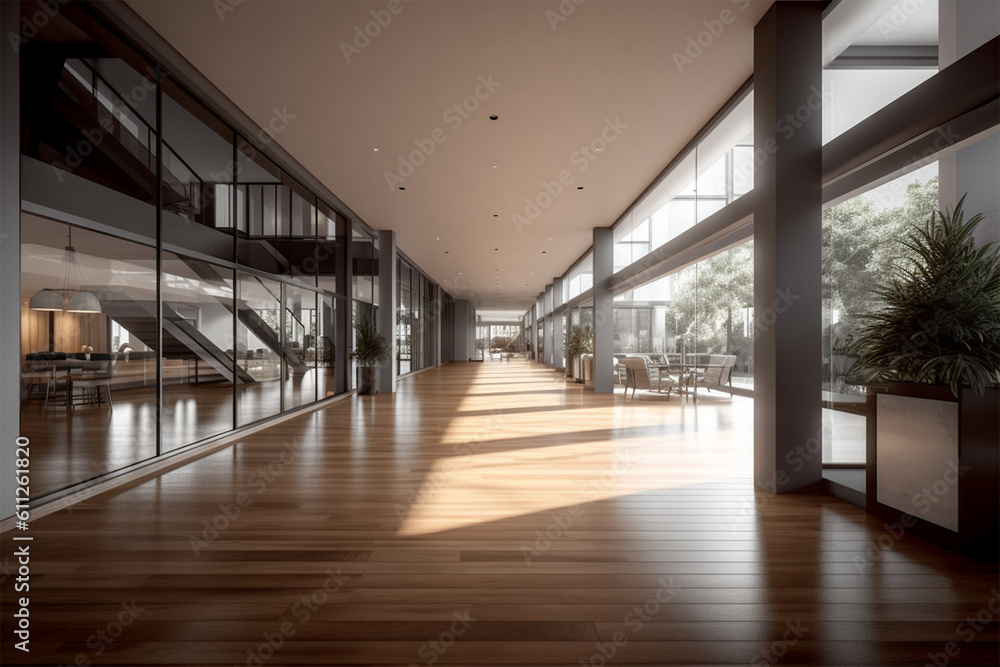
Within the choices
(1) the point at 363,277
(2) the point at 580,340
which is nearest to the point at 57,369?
(1) the point at 363,277

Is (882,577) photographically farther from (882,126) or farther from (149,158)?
(149,158)

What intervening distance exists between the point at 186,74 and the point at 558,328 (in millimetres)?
14886

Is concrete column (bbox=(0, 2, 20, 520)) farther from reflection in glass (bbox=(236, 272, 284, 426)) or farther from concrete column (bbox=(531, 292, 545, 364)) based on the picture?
concrete column (bbox=(531, 292, 545, 364))

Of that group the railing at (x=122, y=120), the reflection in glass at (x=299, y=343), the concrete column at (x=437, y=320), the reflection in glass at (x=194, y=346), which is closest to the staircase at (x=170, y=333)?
the reflection in glass at (x=194, y=346)

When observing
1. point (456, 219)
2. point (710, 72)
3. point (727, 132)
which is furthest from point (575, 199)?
point (710, 72)

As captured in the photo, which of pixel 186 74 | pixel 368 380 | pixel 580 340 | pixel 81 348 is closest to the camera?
pixel 186 74

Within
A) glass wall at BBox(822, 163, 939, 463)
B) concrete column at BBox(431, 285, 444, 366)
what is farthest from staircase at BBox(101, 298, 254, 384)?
concrete column at BBox(431, 285, 444, 366)

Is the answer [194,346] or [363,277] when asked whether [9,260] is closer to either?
[194,346]

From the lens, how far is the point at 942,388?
8.58ft

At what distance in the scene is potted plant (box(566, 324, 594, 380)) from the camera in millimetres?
12836

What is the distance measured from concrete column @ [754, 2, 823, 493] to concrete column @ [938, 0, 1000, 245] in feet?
2.59

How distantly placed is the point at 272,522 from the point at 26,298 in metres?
2.40

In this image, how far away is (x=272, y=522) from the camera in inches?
118

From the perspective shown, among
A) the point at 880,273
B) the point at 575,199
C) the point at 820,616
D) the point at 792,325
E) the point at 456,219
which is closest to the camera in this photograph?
the point at 820,616
